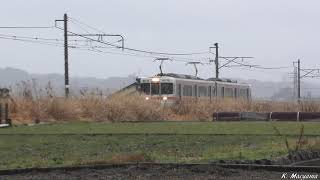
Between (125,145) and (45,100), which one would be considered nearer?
(125,145)

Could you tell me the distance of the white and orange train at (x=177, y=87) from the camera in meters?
44.3

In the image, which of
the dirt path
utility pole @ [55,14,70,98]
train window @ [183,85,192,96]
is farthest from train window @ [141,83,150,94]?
the dirt path

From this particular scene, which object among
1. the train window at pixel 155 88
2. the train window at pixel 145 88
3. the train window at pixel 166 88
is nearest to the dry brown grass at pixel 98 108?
the train window at pixel 166 88

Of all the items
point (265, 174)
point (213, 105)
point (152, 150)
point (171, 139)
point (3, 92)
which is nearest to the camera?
point (265, 174)

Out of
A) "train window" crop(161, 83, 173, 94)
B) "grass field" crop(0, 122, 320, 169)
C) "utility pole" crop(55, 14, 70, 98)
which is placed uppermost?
"utility pole" crop(55, 14, 70, 98)

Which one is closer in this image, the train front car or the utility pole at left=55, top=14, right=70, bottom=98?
the train front car

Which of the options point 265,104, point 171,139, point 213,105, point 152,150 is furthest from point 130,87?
point 152,150

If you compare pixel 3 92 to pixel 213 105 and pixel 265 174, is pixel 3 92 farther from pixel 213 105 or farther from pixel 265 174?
pixel 265 174

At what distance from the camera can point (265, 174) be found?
31.3 ft

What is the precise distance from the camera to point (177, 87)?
4456 cm

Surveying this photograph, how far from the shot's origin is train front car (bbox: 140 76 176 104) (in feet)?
145

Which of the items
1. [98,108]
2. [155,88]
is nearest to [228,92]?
[155,88]

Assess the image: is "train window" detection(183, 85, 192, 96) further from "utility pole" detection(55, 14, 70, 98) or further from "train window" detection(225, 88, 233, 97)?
"utility pole" detection(55, 14, 70, 98)

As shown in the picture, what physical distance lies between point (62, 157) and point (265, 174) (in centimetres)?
547
